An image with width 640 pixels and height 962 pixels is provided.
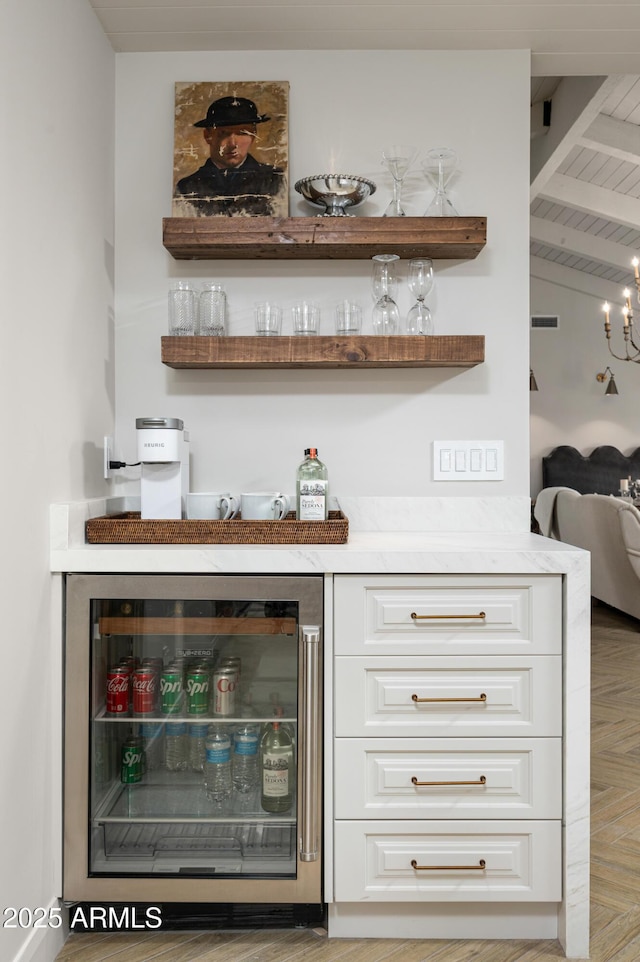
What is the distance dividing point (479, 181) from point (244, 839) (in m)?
1.98

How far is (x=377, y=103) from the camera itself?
2.39 m

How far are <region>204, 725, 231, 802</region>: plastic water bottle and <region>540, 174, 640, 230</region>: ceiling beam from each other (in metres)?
5.55

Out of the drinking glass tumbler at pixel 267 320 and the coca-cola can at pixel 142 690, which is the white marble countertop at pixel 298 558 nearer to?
the coca-cola can at pixel 142 690

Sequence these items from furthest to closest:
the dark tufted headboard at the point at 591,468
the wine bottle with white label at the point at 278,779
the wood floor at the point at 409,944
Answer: the dark tufted headboard at the point at 591,468, the wine bottle with white label at the point at 278,779, the wood floor at the point at 409,944

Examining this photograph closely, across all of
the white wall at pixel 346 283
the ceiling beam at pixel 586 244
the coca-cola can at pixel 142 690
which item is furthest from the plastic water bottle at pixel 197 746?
the ceiling beam at pixel 586 244

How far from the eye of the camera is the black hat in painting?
2.35 metres

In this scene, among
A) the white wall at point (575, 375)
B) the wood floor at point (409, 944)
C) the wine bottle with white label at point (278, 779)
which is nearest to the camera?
the wood floor at point (409, 944)

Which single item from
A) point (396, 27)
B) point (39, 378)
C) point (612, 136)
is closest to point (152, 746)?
point (39, 378)

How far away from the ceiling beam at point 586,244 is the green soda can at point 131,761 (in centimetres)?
684

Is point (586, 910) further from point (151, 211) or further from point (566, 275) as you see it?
point (566, 275)

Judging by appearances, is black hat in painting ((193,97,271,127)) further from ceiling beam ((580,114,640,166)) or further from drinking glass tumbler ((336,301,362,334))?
ceiling beam ((580,114,640,166))

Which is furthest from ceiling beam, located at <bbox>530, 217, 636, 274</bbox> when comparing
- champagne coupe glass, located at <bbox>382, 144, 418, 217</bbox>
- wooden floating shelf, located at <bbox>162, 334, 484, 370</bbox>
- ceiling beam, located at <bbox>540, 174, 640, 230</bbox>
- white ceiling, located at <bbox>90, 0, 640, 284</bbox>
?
wooden floating shelf, located at <bbox>162, 334, 484, 370</bbox>

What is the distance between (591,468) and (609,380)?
1.04m

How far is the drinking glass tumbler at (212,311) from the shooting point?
7.52ft
